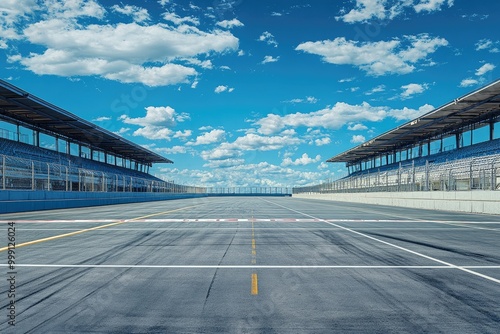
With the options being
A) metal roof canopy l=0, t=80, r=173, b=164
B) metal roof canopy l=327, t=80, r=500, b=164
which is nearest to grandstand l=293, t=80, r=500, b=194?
metal roof canopy l=327, t=80, r=500, b=164

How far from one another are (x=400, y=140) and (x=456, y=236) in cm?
5890

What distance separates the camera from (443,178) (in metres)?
31.0

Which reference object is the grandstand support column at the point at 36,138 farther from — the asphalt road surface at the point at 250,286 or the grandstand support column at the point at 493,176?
the grandstand support column at the point at 493,176

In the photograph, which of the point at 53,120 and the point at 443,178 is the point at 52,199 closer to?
the point at 53,120

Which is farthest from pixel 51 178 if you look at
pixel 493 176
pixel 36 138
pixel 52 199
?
pixel 36 138

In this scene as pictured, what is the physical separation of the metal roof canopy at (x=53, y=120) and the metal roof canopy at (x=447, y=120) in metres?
37.8

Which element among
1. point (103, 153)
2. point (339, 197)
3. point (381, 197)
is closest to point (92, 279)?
point (381, 197)

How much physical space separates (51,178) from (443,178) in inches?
1023

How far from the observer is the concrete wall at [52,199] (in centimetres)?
2652

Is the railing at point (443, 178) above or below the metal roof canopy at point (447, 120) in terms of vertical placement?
below

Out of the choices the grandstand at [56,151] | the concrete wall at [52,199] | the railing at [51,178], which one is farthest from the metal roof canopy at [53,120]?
the concrete wall at [52,199]

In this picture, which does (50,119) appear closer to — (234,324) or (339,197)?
(339,197)

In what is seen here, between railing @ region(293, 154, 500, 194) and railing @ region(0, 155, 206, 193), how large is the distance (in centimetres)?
2553

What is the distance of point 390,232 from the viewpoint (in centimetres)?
1578
